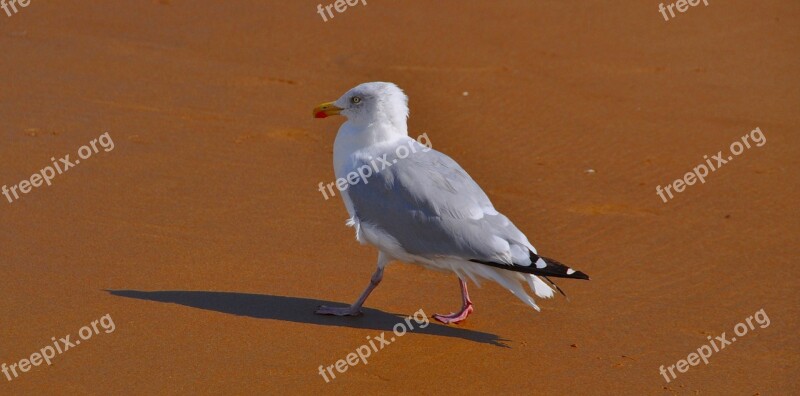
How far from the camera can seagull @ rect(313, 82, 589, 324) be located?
19.7 ft

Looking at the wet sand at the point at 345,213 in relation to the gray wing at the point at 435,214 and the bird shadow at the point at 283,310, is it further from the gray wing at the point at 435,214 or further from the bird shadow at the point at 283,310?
the gray wing at the point at 435,214

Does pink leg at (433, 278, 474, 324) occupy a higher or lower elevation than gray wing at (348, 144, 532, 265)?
lower

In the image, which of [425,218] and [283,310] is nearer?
[425,218]

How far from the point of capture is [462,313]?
6.45 m

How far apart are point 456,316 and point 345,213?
1925 millimetres

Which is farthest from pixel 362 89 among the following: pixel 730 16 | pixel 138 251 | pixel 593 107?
pixel 730 16

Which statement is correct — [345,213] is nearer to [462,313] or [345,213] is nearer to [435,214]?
[462,313]

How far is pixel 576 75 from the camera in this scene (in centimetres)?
1245

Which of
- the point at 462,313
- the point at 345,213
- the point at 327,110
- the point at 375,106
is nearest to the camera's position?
the point at 462,313

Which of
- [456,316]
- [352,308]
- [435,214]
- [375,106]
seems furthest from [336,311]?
[375,106]

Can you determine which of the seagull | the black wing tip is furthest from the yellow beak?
the black wing tip

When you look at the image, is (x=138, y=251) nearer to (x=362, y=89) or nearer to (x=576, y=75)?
A: (x=362, y=89)

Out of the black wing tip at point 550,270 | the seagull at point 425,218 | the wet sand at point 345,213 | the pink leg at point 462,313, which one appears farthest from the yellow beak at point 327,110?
the black wing tip at point 550,270

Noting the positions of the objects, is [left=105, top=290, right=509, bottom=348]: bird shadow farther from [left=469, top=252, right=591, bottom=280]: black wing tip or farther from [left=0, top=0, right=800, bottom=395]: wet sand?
[left=469, top=252, right=591, bottom=280]: black wing tip
